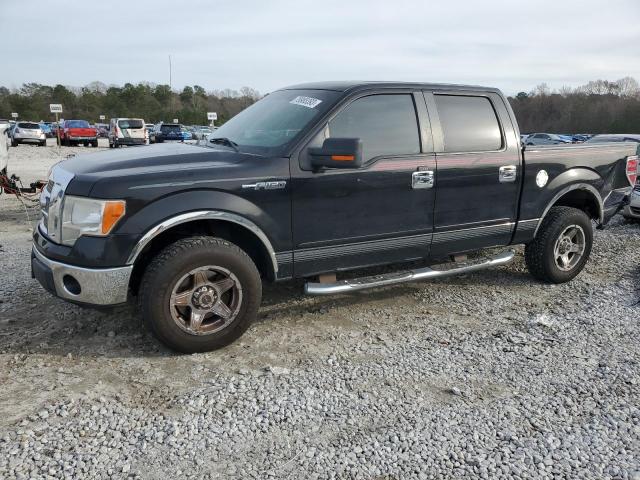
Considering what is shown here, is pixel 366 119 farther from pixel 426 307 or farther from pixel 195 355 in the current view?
pixel 195 355

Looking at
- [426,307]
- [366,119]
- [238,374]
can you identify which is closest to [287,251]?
[238,374]

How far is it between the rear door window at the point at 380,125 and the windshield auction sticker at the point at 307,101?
0.23 metres

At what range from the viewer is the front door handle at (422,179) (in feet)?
13.4

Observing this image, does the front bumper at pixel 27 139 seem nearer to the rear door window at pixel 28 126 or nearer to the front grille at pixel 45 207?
the rear door window at pixel 28 126

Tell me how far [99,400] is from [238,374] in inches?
32.3

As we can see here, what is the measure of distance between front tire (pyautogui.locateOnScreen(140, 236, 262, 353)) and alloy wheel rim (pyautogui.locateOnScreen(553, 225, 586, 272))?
321 cm

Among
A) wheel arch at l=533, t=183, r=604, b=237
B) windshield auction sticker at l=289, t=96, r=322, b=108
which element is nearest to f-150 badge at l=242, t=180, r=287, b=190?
windshield auction sticker at l=289, t=96, r=322, b=108

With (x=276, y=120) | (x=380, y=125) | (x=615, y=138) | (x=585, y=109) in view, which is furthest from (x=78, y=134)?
(x=585, y=109)

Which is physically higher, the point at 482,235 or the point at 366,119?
the point at 366,119

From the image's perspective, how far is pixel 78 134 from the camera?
1232 inches

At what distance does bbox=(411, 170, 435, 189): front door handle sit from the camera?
409 cm

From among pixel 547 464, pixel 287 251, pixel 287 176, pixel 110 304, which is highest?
pixel 287 176

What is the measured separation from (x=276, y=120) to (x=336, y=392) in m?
2.17

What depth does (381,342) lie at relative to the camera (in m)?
3.83
